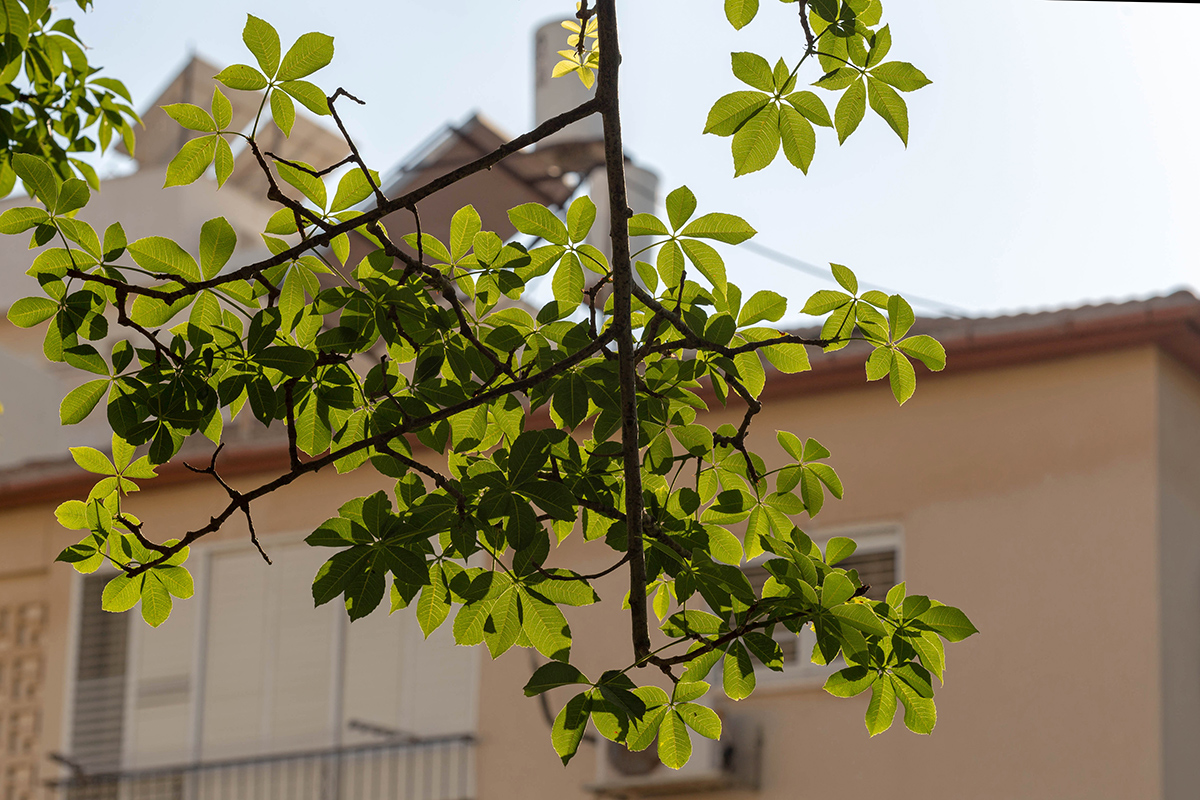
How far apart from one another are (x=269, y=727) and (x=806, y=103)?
9487mm

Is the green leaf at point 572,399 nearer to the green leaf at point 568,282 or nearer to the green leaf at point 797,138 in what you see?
the green leaf at point 568,282

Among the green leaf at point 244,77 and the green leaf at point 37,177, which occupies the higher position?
the green leaf at point 244,77

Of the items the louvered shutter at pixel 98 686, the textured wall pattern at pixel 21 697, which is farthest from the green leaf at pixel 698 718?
the textured wall pattern at pixel 21 697

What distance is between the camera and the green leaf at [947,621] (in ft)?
9.86

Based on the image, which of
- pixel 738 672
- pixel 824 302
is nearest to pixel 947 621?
pixel 738 672

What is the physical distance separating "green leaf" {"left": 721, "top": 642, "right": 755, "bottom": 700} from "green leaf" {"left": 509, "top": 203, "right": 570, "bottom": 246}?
33.5 inches

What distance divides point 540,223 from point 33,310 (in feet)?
3.24

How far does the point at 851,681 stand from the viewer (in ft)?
9.81

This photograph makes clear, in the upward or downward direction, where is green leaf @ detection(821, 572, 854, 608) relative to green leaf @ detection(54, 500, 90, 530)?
downward

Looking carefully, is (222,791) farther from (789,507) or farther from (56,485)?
(789,507)

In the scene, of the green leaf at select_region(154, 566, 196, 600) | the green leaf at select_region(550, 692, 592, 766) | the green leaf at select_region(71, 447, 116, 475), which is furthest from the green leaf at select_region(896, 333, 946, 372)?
the green leaf at select_region(71, 447, 116, 475)

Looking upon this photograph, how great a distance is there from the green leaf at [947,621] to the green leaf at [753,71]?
41.9 inches

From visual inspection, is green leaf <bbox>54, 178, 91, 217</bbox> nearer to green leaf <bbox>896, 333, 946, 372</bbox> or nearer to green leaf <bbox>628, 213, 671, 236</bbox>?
green leaf <bbox>628, 213, 671, 236</bbox>

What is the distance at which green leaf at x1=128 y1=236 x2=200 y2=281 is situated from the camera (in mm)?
2854
